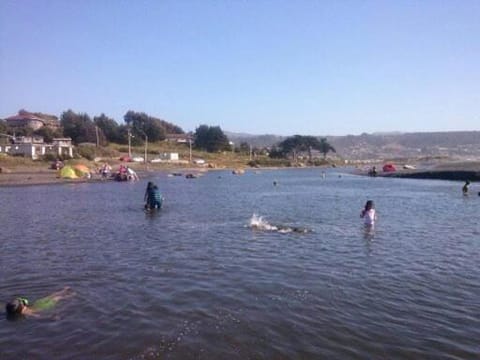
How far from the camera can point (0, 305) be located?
12484 mm

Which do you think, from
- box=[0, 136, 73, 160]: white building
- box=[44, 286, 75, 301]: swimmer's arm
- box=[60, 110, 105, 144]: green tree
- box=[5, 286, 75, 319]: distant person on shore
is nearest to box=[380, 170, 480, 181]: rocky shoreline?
box=[0, 136, 73, 160]: white building

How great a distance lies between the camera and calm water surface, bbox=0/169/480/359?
9.91 m

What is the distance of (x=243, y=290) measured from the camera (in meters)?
13.8

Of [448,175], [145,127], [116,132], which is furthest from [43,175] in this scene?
[145,127]

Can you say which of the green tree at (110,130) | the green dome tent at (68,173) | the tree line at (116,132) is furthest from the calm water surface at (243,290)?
the green tree at (110,130)

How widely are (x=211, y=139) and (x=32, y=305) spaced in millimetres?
162150

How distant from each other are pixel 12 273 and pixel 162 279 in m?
5.09

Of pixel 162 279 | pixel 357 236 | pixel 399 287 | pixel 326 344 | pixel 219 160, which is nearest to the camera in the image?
pixel 326 344

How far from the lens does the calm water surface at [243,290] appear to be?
32.5 ft

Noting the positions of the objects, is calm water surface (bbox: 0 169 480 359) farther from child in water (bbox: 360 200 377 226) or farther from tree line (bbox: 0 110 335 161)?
tree line (bbox: 0 110 335 161)

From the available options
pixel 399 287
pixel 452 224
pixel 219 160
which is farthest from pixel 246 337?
pixel 219 160

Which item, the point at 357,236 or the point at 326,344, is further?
the point at 357,236

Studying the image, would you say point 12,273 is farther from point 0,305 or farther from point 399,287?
point 399,287

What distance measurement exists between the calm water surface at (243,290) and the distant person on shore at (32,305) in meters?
0.35
